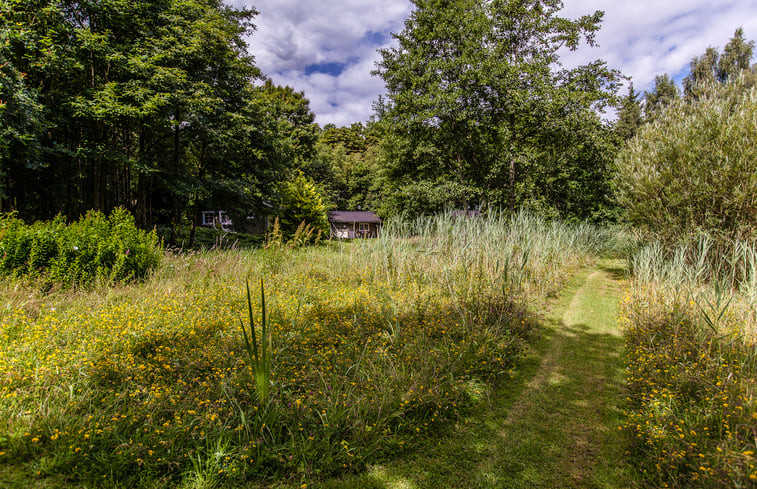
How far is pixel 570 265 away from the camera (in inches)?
388

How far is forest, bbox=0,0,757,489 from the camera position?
2371 millimetres

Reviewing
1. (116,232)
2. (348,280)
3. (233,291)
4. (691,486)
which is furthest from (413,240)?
(116,232)

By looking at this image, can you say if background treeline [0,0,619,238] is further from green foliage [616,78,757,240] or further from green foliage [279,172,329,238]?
green foliage [616,78,757,240]

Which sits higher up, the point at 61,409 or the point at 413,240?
the point at 413,240

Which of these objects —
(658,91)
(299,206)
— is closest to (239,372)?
(299,206)

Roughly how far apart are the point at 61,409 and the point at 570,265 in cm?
1111

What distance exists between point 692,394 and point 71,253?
892cm

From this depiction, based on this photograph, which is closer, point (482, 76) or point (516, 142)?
point (482, 76)

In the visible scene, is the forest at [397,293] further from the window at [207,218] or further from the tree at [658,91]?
the tree at [658,91]

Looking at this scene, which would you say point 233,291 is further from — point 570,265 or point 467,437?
point 570,265

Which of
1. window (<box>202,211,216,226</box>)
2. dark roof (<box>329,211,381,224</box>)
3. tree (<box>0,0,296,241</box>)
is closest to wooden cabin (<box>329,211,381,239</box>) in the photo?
dark roof (<box>329,211,381,224</box>)

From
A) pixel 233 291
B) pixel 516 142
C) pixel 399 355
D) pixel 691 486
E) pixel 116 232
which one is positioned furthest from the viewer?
pixel 516 142

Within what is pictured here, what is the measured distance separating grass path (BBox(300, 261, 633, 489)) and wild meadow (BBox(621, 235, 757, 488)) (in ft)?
0.75

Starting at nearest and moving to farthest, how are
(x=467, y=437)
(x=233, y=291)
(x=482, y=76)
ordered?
(x=467, y=437) < (x=233, y=291) < (x=482, y=76)
